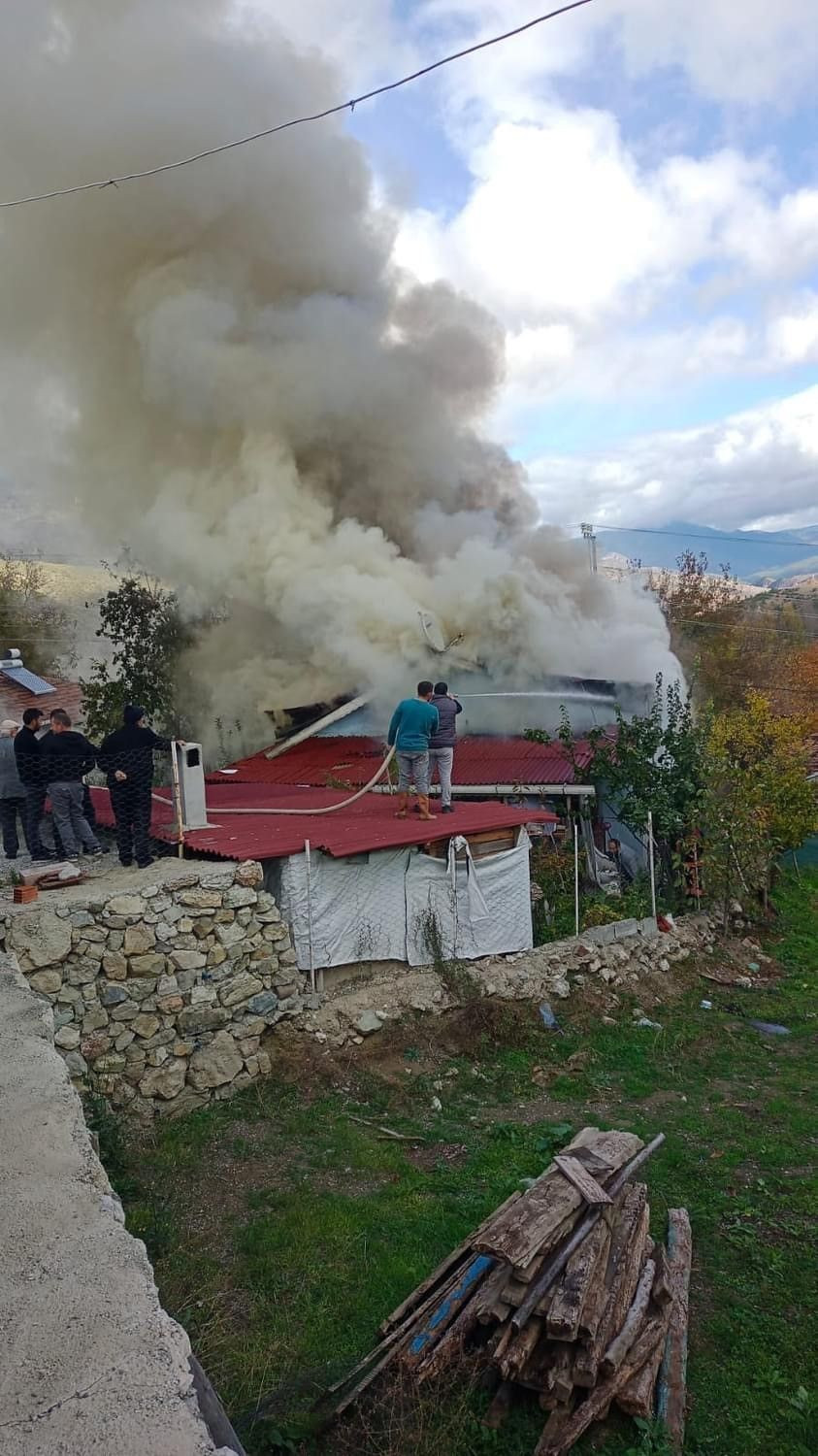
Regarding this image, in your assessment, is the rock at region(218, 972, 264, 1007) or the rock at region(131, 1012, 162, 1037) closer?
the rock at region(131, 1012, 162, 1037)

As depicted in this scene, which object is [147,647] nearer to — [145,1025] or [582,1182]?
[145,1025]

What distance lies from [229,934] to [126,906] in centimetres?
100

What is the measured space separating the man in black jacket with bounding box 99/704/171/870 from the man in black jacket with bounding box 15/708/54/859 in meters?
0.65

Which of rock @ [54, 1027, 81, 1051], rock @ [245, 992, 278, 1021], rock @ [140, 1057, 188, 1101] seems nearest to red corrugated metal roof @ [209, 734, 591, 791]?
rock @ [245, 992, 278, 1021]

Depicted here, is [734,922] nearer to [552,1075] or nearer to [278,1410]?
[552,1075]

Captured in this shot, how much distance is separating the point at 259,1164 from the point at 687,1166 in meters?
3.17

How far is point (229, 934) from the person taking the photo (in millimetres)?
7680

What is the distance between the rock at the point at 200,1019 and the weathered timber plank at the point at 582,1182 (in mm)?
3508

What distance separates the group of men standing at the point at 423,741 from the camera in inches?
399

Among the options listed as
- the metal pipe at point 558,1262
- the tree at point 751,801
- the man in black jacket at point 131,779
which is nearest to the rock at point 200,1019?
the man in black jacket at point 131,779

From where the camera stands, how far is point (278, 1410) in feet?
13.1

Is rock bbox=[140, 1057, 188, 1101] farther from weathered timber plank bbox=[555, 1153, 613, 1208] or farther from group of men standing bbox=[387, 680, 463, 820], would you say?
group of men standing bbox=[387, 680, 463, 820]

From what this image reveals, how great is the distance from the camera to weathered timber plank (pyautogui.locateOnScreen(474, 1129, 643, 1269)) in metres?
4.18

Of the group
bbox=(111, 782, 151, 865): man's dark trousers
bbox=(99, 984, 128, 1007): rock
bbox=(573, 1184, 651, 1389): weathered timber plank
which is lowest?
bbox=(573, 1184, 651, 1389): weathered timber plank
